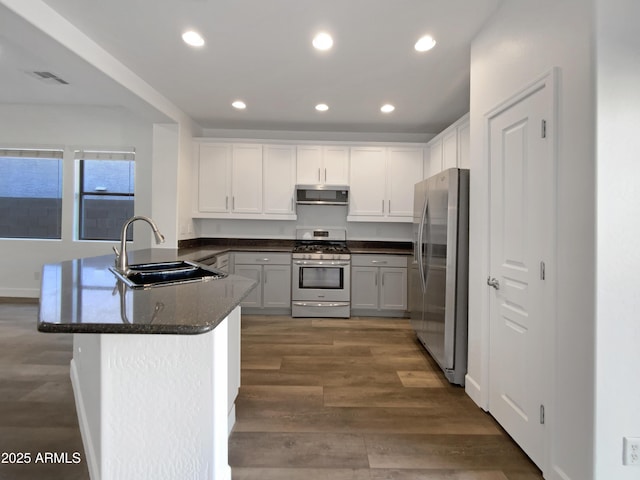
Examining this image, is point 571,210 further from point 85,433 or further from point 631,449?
point 85,433

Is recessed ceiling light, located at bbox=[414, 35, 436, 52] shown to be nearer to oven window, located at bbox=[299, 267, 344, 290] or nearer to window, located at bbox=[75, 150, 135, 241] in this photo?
oven window, located at bbox=[299, 267, 344, 290]

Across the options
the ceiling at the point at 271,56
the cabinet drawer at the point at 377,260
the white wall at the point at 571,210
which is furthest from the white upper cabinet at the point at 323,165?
the white wall at the point at 571,210

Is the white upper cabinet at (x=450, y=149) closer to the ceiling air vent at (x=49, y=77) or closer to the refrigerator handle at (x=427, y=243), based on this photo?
the refrigerator handle at (x=427, y=243)

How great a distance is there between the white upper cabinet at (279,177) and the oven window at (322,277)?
2.86 feet

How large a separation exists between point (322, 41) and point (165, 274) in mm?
2036

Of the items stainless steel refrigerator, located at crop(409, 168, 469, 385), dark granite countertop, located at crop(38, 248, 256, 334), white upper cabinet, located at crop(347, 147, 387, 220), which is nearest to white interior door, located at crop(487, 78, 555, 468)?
stainless steel refrigerator, located at crop(409, 168, 469, 385)

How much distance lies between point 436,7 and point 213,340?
236cm

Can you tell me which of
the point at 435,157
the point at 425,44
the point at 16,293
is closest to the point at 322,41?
the point at 425,44

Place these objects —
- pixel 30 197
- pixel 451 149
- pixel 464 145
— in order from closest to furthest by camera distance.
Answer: pixel 464 145, pixel 451 149, pixel 30 197

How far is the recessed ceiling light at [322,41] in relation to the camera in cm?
240

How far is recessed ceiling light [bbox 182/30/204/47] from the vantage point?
2.39 metres

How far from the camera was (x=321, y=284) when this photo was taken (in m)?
4.30

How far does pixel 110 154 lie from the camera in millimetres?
4512

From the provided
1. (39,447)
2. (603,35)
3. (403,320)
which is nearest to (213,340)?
(39,447)
